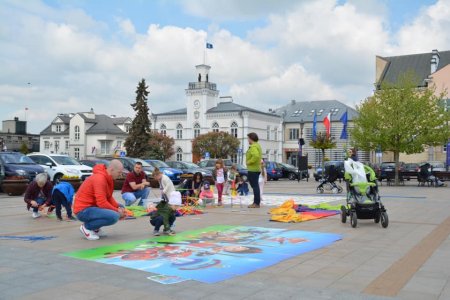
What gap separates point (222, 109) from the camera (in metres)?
82.6

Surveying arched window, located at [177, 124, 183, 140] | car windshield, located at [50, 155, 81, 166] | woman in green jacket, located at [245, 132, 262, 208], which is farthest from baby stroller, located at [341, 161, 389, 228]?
arched window, located at [177, 124, 183, 140]

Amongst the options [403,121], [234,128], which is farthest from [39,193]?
[234,128]

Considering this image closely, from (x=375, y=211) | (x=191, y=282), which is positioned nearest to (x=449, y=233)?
(x=375, y=211)

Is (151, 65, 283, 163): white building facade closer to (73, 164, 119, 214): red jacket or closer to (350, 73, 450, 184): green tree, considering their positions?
(350, 73, 450, 184): green tree

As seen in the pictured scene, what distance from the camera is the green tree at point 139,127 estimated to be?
221 ft

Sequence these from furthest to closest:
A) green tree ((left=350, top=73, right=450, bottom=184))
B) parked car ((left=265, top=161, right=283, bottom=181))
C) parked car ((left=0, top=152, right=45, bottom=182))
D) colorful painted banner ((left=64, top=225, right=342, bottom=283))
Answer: parked car ((left=265, top=161, right=283, bottom=181)), green tree ((left=350, top=73, right=450, bottom=184)), parked car ((left=0, top=152, right=45, bottom=182)), colorful painted banner ((left=64, top=225, right=342, bottom=283))

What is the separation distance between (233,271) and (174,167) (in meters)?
27.7

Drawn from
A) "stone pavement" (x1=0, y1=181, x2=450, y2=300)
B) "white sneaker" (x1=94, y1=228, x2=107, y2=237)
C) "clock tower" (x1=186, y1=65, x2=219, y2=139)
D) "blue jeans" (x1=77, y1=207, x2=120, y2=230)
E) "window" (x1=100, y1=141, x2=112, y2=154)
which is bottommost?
"stone pavement" (x1=0, y1=181, x2=450, y2=300)

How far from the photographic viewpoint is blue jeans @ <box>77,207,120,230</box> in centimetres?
923

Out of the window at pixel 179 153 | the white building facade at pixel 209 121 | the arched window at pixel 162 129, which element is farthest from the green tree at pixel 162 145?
the arched window at pixel 162 129

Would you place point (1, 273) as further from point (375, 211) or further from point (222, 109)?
point (222, 109)

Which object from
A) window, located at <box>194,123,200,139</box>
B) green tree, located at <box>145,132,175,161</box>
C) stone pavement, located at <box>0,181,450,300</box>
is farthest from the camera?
window, located at <box>194,123,200,139</box>

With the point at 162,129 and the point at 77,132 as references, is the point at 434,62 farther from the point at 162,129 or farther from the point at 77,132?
the point at 77,132

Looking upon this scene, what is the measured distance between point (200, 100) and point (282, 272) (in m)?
77.7
